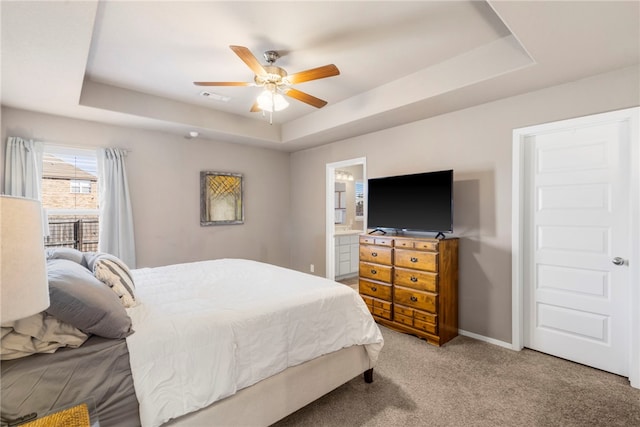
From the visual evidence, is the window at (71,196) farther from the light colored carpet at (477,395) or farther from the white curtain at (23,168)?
the light colored carpet at (477,395)

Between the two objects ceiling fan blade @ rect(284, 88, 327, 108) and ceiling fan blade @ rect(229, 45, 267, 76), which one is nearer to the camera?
ceiling fan blade @ rect(229, 45, 267, 76)

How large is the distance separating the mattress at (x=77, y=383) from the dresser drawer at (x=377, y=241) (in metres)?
2.64

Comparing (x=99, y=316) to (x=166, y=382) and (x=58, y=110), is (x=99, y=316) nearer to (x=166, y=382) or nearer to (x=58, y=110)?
(x=166, y=382)

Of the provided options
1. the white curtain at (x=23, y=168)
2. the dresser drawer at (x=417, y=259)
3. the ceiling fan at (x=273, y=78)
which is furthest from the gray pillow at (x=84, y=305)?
the dresser drawer at (x=417, y=259)

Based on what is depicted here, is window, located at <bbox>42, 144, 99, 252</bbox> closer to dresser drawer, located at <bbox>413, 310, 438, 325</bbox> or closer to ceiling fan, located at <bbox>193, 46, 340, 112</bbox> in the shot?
ceiling fan, located at <bbox>193, 46, 340, 112</bbox>

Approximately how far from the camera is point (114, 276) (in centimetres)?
177

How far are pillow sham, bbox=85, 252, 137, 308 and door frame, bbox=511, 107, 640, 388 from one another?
3.24m

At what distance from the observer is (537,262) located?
283cm

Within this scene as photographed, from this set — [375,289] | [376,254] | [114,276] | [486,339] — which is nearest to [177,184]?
[114,276]

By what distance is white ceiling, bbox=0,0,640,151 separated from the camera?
184cm

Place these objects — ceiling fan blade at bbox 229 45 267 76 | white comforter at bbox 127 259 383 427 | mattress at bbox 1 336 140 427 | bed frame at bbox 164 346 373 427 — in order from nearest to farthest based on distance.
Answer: mattress at bbox 1 336 140 427 → white comforter at bbox 127 259 383 427 → bed frame at bbox 164 346 373 427 → ceiling fan blade at bbox 229 45 267 76

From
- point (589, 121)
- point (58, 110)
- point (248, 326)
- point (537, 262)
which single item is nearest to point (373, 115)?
point (589, 121)

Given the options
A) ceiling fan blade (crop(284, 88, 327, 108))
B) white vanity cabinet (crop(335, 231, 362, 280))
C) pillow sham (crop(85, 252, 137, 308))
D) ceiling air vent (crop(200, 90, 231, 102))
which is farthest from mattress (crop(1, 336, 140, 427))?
white vanity cabinet (crop(335, 231, 362, 280))

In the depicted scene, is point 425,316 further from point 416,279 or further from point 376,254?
point 376,254
